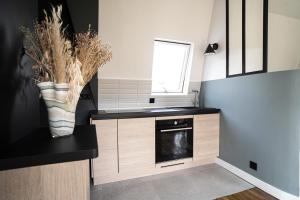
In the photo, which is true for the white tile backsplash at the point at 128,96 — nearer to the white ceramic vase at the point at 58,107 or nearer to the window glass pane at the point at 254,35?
the window glass pane at the point at 254,35

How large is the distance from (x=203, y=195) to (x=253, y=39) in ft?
6.81

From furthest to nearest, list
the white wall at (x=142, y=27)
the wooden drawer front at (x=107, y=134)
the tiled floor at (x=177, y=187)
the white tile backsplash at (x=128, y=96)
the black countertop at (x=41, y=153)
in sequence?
the white tile backsplash at (x=128, y=96) → the white wall at (x=142, y=27) → the wooden drawer front at (x=107, y=134) → the tiled floor at (x=177, y=187) → the black countertop at (x=41, y=153)

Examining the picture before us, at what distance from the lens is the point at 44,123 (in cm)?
138

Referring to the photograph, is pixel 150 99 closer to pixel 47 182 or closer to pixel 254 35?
pixel 254 35

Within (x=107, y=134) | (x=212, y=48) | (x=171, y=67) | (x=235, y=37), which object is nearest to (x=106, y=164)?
(x=107, y=134)

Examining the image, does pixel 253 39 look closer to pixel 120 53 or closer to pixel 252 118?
pixel 252 118

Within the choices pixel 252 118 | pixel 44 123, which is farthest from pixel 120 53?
pixel 252 118

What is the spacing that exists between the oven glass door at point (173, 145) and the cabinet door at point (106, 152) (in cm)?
63

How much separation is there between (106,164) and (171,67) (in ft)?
6.76

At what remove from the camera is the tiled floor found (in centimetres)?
209

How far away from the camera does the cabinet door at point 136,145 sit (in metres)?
2.38

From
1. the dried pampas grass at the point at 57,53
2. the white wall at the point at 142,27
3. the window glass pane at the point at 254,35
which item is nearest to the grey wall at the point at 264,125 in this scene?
the window glass pane at the point at 254,35

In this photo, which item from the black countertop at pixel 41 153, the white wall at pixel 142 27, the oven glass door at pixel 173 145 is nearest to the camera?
the black countertop at pixel 41 153

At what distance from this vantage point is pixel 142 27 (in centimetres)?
269
